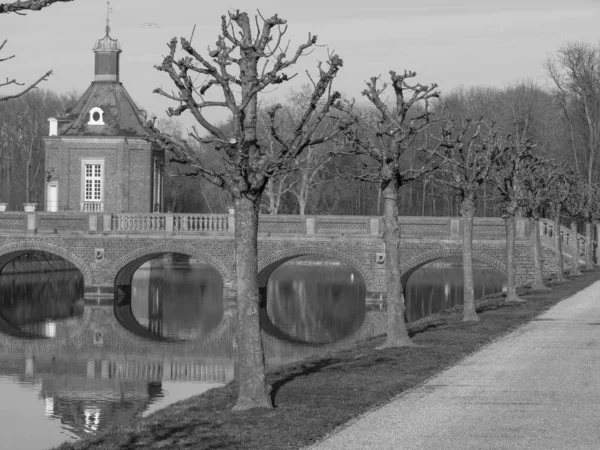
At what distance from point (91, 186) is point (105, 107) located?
13.4 feet

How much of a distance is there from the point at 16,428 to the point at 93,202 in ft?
110

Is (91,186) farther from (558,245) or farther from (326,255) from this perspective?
(558,245)

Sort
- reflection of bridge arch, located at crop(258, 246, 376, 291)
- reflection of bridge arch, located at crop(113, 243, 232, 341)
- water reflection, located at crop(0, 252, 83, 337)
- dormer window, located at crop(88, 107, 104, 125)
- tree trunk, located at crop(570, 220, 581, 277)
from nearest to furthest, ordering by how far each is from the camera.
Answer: water reflection, located at crop(0, 252, 83, 337), reflection of bridge arch, located at crop(258, 246, 376, 291), reflection of bridge arch, located at crop(113, 243, 232, 341), tree trunk, located at crop(570, 220, 581, 277), dormer window, located at crop(88, 107, 104, 125)

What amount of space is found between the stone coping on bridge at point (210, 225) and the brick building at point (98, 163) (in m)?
7.32

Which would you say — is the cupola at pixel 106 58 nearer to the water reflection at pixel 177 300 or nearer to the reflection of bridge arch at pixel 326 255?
the water reflection at pixel 177 300

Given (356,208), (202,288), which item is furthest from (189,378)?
(356,208)

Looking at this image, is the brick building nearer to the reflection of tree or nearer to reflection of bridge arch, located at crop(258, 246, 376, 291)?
reflection of bridge arch, located at crop(258, 246, 376, 291)

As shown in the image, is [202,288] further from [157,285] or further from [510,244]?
[510,244]

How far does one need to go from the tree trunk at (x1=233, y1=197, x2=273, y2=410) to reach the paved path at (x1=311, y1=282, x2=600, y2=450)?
144 cm

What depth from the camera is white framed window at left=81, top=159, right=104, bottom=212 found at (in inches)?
1891

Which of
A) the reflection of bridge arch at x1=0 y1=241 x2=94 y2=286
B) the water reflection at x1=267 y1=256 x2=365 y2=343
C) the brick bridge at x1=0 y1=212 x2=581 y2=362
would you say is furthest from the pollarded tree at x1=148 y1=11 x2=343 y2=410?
the reflection of bridge arch at x1=0 y1=241 x2=94 y2=286

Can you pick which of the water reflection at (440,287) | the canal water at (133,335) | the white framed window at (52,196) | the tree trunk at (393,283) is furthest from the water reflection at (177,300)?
the tree trunk at (393,283)

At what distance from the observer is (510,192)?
97.5 ft

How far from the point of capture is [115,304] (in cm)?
3925
